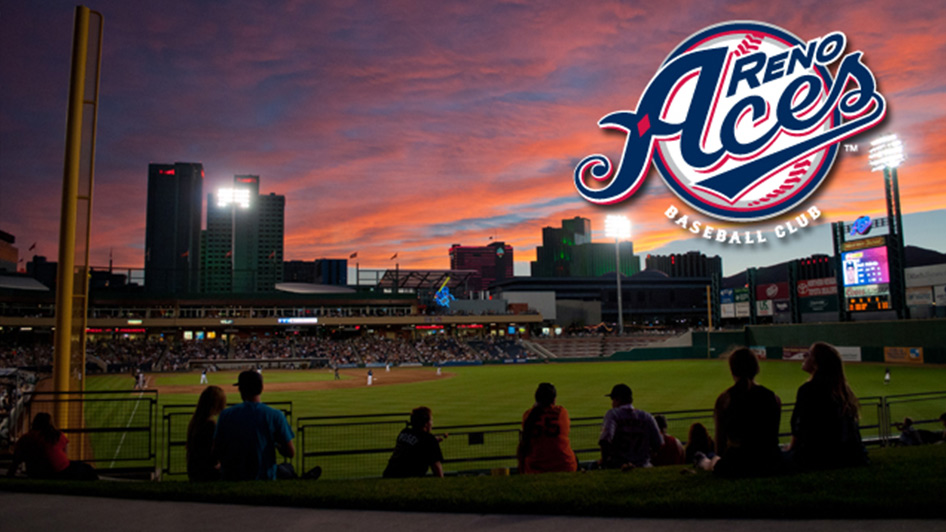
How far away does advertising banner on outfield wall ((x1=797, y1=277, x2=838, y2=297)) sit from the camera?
6009 centimetres

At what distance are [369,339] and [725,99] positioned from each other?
71225 millimetres

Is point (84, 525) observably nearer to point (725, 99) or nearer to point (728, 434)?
point (728, 434)

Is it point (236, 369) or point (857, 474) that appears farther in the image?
point (236, 369)

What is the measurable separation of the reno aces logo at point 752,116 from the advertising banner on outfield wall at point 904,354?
119ft

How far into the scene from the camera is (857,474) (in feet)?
16.8

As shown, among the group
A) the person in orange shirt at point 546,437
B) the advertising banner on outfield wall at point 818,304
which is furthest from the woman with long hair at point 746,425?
the advertising banner on outfield wall at point 818,304

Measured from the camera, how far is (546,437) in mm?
6570

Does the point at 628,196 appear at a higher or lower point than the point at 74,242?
higher

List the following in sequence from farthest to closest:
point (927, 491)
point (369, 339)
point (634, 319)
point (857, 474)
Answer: point (634, 319) → point (369, 339) → point (857, 474) → point (927, 491)

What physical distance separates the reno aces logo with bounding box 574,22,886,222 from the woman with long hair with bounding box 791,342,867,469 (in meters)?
10.5

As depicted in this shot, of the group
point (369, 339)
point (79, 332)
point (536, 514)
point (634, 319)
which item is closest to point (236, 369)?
point (369, 339)

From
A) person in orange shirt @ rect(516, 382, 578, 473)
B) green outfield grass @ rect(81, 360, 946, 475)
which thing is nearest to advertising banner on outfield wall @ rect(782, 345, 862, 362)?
green outfield grass @ rect(81, 360, 946, 475)

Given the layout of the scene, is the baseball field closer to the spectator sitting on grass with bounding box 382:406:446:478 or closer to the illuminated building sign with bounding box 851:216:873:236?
the illuminated building sign with bounding box 851:216:873:236

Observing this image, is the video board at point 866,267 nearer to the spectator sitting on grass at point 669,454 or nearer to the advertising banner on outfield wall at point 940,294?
the advertising banner on outfield wall at point 940,294
